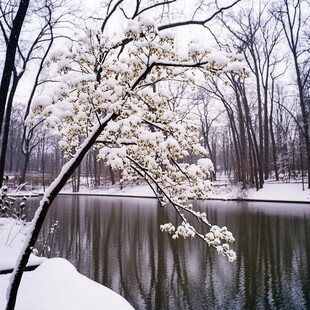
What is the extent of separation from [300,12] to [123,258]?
90.1 ft

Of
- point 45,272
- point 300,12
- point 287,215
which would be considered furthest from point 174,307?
point 300,12

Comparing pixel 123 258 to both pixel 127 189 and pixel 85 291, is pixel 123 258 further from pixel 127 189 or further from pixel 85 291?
pixel 127 189

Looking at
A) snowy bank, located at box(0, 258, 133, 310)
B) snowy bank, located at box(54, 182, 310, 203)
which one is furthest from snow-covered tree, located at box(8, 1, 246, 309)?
snowy bank, located at box(54, 182, 310, 203)

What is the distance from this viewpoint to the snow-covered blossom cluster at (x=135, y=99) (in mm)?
3219

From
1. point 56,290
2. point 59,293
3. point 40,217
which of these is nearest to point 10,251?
point 56,290

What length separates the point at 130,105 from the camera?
3.42m

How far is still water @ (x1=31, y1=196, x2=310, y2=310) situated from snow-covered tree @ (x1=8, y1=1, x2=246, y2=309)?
3932mm

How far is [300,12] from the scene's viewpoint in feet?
92.4

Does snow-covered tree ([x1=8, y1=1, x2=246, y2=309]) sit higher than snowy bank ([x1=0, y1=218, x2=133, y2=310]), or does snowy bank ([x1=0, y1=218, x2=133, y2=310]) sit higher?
snow-covered tree ([x1=8, y1=1, x2=246, y2=309])

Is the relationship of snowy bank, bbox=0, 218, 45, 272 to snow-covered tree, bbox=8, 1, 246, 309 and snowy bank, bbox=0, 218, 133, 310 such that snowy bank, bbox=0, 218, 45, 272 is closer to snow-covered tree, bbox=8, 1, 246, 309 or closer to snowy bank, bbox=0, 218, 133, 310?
snowy bank, bbox=0, 218, 133, 310

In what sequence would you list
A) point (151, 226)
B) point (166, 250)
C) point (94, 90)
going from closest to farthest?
1. point (94, 90)
2. point (166, 250)
3. point (151, 226)

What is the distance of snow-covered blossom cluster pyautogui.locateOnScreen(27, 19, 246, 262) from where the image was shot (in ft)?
10.6

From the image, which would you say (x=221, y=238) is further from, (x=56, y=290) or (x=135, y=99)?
(x=56, y=290)

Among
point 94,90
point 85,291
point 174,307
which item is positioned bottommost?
point 174,307
